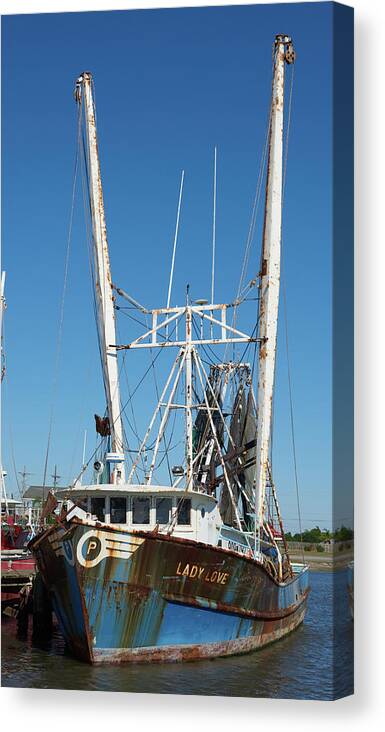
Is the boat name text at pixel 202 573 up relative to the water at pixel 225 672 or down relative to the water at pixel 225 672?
up

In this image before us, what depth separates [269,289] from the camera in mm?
18672

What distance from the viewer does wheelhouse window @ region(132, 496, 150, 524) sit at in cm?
1791

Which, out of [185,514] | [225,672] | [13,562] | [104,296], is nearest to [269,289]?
[104,296]

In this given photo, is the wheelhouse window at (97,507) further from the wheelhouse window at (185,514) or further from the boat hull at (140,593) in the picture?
the wheelhouse window at (185,514)

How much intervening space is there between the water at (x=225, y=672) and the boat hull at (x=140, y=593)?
32 centimetres

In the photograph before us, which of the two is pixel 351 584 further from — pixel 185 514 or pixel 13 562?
pixel 13 562

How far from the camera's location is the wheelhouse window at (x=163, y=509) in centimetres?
1800

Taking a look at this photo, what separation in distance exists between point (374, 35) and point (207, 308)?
297 inches

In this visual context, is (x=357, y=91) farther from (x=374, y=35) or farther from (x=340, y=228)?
(x=340, y=228)

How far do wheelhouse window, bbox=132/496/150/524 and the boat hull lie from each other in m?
1.39

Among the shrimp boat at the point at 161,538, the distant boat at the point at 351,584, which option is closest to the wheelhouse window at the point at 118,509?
the shrimp boat at the point at 161,538

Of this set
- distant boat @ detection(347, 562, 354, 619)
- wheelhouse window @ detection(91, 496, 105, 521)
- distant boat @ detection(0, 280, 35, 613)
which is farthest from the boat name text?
distant boat @ detection(0, 280, 35, 613)

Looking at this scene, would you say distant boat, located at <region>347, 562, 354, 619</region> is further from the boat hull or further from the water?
the boat hull

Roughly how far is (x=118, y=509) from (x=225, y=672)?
3.38 meters
